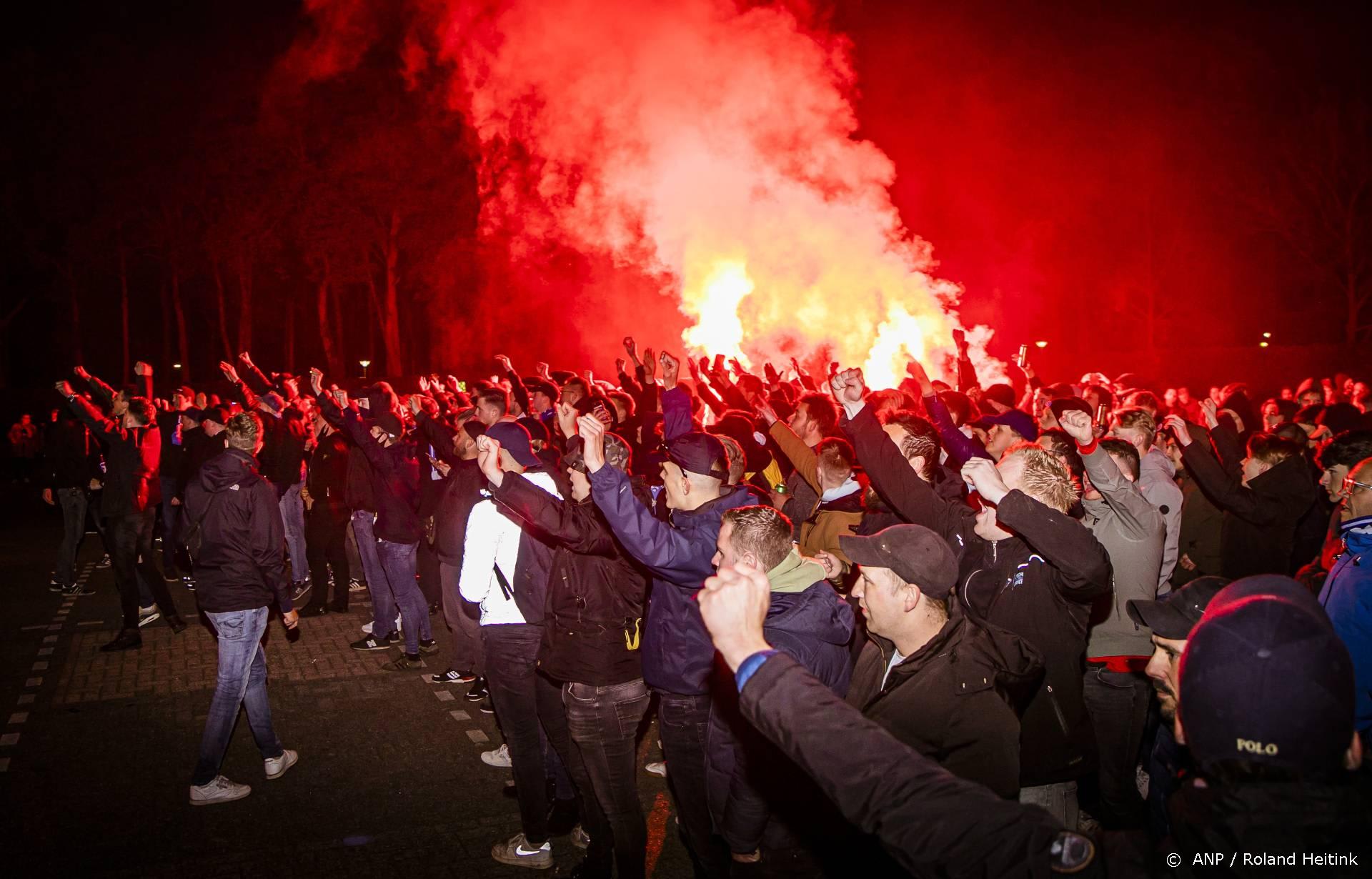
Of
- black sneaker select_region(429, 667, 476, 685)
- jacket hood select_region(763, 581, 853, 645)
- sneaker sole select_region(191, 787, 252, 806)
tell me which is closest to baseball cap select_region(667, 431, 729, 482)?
jacket hood select_region(763, 581, 853, 645)

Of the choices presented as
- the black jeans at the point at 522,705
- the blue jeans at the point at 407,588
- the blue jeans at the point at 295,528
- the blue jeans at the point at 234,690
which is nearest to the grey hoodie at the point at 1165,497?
the black jeans at the point at 522,705

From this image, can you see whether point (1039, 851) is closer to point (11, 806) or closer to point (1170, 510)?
point (1170, 510)

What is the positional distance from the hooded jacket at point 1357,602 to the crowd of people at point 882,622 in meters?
0.01

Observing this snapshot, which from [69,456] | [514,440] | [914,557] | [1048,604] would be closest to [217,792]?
[514,440]

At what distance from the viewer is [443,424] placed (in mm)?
8648

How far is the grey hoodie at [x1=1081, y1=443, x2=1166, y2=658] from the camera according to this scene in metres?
4.65

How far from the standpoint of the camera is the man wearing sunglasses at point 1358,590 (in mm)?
3631

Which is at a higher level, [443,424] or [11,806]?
[443,424]

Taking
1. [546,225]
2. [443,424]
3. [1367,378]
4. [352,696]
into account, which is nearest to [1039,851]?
[352,696]

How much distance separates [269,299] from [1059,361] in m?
43.4

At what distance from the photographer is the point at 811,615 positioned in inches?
155

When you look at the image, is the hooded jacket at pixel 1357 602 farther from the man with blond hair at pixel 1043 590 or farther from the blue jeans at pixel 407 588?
the blue jeans at pixel 407 588

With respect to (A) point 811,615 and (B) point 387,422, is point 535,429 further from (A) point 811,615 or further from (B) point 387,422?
(B) point 387,422

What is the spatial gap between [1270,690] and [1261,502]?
5551 mm
